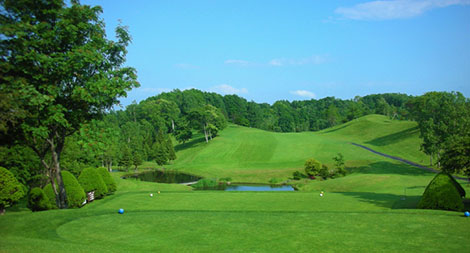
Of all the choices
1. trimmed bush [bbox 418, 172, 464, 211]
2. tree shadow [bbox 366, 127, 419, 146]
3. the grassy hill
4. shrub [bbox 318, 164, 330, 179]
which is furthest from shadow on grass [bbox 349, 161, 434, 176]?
trimmed bush [bbox 418, 172, 464, 211]

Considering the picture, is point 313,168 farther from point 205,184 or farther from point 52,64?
point 52,64

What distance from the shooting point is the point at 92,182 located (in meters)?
26.1

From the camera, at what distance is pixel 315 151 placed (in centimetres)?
7544

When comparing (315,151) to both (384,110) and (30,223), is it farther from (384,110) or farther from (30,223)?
(384,110)

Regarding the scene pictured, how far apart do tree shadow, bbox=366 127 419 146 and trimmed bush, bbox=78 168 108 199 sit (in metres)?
77.6

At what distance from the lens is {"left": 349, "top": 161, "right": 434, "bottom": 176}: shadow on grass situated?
50.7m

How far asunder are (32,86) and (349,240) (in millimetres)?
14632

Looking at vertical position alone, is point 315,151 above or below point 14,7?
below

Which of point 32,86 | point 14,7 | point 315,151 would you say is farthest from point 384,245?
point 315,151

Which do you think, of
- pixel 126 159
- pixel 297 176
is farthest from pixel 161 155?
pixel 297 176

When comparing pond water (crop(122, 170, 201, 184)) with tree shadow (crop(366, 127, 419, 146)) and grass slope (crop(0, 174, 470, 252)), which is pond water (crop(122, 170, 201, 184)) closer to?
grass slope (crop(0, 174, 470, 252))

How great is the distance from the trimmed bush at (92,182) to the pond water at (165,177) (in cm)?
2966

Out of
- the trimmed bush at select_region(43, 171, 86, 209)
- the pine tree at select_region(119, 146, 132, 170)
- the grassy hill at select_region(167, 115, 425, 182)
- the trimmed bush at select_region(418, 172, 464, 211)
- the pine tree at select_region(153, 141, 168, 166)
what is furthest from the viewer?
the pine tree at select_region(153, 141, 168, 166)

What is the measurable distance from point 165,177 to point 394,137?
62723mm
